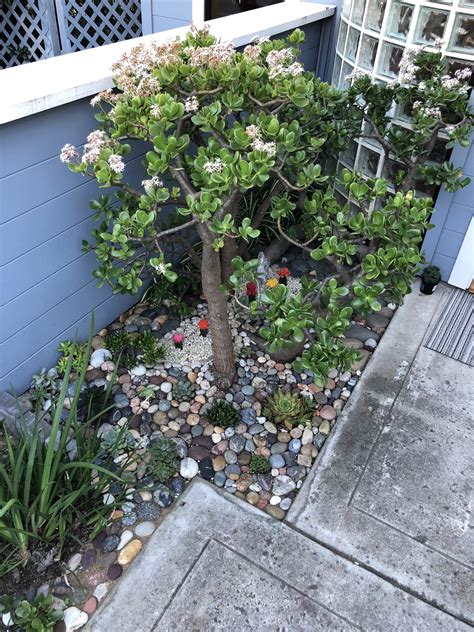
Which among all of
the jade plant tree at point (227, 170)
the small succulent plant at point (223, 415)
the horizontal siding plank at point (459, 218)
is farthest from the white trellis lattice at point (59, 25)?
the small succulent plant at point (223, 415)

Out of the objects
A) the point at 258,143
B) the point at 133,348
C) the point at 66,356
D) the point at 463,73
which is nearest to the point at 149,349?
the point at 133,348

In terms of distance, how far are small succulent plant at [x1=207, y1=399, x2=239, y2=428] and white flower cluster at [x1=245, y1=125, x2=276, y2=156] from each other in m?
1.25

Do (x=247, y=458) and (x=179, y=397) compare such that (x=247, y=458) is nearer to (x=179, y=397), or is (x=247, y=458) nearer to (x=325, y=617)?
(x=179, y=397)

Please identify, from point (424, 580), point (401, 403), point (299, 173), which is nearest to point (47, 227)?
point (299, 173)

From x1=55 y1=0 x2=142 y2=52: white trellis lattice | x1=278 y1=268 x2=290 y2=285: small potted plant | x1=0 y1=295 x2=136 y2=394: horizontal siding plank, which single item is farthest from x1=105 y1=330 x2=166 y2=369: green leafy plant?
x1=55 y1=0 x2=142 y2=52: white trellis lattice

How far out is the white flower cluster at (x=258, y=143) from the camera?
2.02 m

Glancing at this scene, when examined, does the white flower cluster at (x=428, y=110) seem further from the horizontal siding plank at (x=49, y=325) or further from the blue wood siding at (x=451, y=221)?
the horizontal siding plank at (x=49, y=325)

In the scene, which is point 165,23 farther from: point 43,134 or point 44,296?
point 44,296

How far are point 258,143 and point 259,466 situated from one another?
4.65ft

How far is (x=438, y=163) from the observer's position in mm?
3279

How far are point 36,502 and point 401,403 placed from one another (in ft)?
5.97

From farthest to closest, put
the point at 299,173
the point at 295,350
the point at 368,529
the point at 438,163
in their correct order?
the point at 438,163
the point at 295,350
the point at 299,173
the point at 368,529

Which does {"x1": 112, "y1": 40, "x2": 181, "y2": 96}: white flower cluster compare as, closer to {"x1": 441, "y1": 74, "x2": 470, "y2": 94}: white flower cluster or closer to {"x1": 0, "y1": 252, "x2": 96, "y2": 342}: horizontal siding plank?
{"x1": 0, "y1": 252, "x2": 96, "y2": 342}: horizontal siding plank

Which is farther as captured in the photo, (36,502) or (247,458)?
(247,458)
